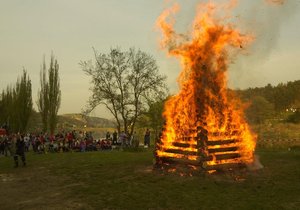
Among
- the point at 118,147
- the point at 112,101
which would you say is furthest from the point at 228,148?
the point at 112,101

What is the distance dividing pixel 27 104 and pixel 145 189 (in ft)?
134

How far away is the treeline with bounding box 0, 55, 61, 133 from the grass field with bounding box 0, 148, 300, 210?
1076 inches

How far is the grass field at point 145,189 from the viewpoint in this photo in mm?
9742

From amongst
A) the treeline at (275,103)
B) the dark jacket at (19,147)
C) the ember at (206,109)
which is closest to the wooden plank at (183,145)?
the ember at (206,109)

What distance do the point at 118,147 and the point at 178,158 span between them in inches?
628

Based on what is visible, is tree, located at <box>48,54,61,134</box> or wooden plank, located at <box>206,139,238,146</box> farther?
tree, located at <box>48,54,61,134</box>

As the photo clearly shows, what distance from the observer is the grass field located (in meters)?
9.74

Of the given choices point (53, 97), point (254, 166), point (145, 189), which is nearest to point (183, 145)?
point (254, 166)

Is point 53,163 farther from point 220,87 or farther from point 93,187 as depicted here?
point 220,87

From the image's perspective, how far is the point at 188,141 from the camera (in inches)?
582

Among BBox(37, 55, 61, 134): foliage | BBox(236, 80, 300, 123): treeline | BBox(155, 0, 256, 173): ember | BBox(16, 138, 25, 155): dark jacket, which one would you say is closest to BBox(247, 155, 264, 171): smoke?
BBox(155, 0, 256, 173): ember

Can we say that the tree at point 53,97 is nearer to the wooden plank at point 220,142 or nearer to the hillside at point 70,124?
the hillside at point 70,124

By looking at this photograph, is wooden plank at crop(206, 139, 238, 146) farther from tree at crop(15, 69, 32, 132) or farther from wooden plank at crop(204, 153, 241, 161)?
tree at crop(15, 69, 32, 132)

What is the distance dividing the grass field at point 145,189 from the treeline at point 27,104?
2733 cm
